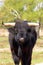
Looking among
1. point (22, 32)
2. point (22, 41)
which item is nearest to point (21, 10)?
point (22, 32)

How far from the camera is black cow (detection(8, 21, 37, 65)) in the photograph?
130 inches

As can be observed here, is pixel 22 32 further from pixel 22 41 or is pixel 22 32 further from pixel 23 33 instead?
pixel 22 41

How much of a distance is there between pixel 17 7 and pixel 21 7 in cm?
89

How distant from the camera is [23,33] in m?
3.40

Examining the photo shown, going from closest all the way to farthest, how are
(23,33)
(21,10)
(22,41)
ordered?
1. (22,41)
2. (23,33)
3. (21,10)

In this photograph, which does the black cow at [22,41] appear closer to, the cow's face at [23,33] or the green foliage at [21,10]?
the cow's face at [23,33]

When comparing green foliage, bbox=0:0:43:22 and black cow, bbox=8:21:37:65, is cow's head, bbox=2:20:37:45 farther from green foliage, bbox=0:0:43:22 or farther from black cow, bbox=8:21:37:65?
green foliage, bbox=0:0:43:22

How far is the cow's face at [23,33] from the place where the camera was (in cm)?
330

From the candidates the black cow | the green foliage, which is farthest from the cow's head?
the green foliage

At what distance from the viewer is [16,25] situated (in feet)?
11.5

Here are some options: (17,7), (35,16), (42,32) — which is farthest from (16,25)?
(42,32)

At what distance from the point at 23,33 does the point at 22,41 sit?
175 millimetres

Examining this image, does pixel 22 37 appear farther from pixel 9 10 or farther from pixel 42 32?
pixel 42 32

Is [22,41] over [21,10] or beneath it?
over
